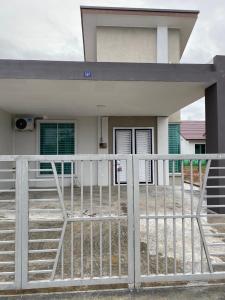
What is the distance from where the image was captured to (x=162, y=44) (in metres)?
9.07

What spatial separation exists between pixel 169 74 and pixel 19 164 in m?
3.77

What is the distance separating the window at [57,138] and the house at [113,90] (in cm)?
4

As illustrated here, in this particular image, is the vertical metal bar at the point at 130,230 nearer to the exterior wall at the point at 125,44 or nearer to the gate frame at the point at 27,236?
the gate frame at the point at 27,236

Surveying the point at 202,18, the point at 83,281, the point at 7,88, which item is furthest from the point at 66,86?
the point at 202,18

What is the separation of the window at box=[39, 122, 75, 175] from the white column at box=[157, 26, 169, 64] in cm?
395

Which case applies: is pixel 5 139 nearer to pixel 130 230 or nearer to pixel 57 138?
pixel 57 138

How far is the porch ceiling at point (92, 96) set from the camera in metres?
5.57

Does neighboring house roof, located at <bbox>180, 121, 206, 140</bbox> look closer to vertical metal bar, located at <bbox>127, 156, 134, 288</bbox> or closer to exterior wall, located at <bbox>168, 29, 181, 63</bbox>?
exterior wall, located at <bbox>168, 29, 181, 63</bbox>

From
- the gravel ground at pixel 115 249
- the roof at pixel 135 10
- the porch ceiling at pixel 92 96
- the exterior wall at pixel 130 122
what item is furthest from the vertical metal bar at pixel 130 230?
the roof at pixel 135 10

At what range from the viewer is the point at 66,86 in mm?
5703

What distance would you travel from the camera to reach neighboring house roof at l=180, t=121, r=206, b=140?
73.7ft

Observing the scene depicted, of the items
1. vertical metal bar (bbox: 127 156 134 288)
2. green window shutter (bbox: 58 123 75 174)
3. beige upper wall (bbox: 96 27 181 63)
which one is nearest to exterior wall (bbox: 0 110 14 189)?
green window shutter (bbox: 58 123 75 174)

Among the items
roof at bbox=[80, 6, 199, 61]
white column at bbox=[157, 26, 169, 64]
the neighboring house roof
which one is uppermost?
roof at bbox=[80, 6, 199, 61]

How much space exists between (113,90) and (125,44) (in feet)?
12.7
